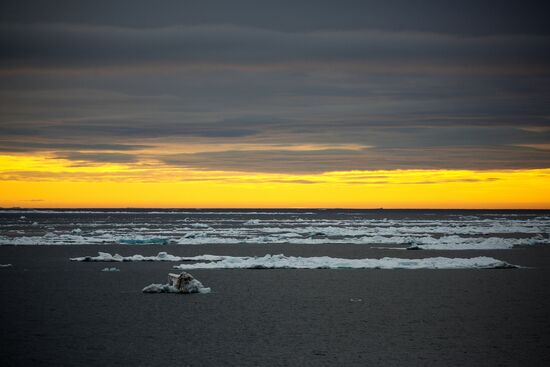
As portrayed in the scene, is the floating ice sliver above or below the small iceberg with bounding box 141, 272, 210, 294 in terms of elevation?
above

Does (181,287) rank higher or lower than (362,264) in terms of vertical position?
lower

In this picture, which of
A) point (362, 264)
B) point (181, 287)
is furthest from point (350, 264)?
point (181, 287)

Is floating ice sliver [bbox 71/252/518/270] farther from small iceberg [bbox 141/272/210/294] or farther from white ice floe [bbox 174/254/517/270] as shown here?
small iceberg [bbox 141/272/210/294]

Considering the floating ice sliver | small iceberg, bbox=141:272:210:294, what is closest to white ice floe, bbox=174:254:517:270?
the floating ice sliver

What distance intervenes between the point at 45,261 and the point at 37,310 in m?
13.1

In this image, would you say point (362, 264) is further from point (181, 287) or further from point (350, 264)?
point (181, 287)

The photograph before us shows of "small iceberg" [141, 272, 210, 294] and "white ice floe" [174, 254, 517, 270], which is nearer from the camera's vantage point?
"small iceberg" [141, 272, 210, 294]

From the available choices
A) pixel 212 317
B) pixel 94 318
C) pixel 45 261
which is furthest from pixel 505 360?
pixel 45 261

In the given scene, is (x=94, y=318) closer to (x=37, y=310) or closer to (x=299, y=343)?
(x=37, y=310)

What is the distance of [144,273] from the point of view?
77.7ft

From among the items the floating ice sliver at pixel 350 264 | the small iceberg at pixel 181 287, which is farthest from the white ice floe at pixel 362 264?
the small iceberg at pixel 181 287

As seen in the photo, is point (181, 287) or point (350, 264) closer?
point (181, 287)

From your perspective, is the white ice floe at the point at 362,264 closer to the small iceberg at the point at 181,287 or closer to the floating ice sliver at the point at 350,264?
the floating ice sliver at the point at 350,264

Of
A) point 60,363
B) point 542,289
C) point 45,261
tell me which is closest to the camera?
point 60,363
